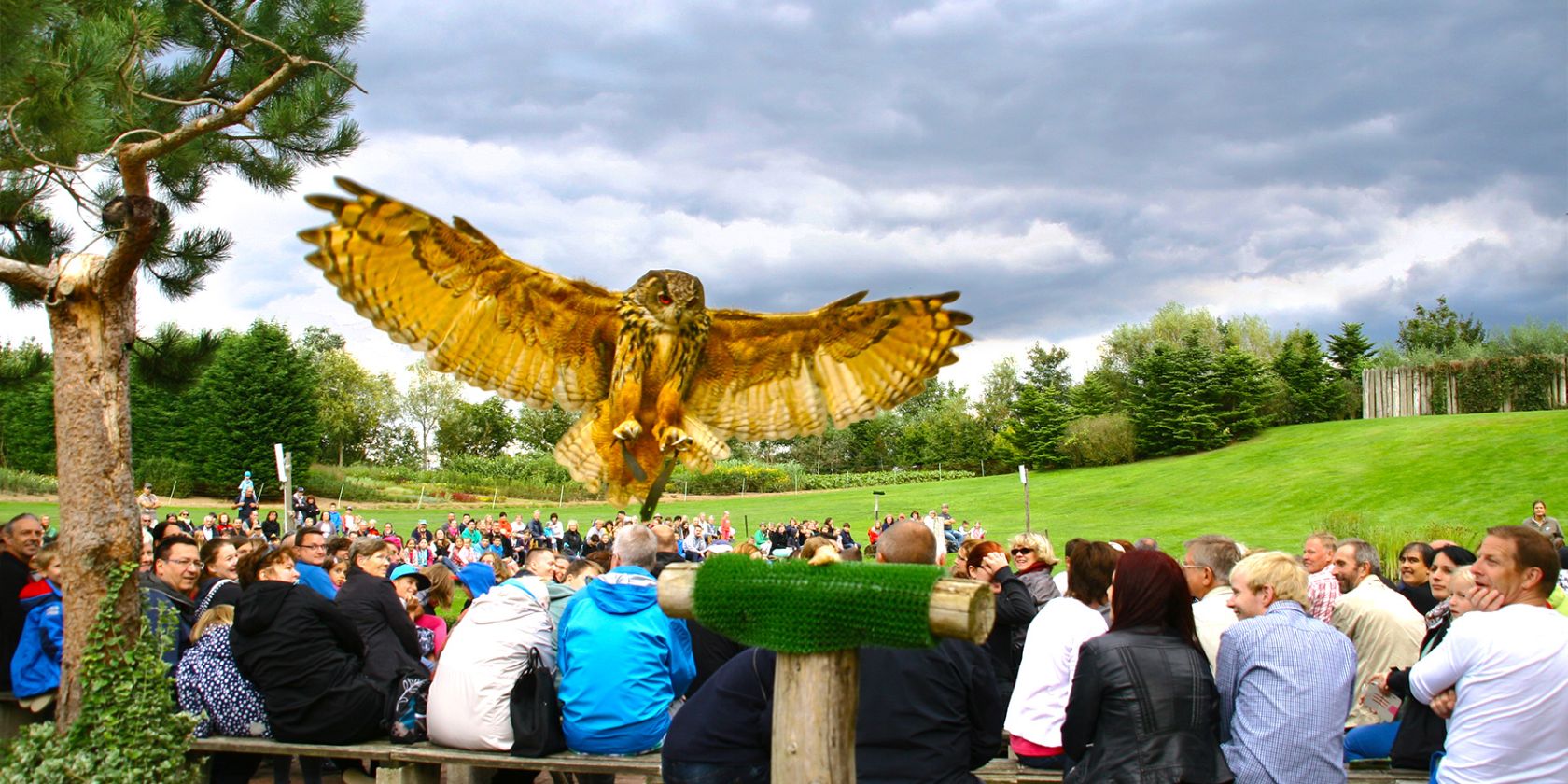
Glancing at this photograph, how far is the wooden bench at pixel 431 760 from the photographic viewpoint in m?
4.10

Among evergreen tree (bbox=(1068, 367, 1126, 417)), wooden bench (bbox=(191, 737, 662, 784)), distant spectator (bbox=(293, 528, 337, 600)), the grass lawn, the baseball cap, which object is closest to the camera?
wooden bench (bbox=(191, 737, 662, 784))

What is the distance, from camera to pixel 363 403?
59.5m

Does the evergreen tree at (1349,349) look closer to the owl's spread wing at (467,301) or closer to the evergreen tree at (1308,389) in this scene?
the evergreen tree at (1308,389)

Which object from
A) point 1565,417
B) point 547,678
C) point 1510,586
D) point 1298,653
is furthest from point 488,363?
point 1565,417

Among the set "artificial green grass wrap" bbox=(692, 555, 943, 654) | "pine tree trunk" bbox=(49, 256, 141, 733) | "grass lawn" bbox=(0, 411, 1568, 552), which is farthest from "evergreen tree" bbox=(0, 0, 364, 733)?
"grass lawn" bbox=(0, 411, 1568, 552)

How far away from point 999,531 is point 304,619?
104 ft

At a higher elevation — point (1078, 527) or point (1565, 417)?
point (1565, 417)

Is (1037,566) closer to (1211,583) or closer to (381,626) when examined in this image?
(1211,583)

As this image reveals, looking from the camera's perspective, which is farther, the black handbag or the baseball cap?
the baseball cap

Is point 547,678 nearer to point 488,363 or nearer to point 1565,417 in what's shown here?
point 488,363

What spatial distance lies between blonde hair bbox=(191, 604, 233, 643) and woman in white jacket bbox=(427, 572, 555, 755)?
126cm

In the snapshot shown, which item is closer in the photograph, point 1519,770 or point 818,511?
point 1519,770

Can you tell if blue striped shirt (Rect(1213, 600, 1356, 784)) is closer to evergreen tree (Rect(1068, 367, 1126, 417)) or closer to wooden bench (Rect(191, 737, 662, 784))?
wooden bench (Rect(191, 737, 662, 784))

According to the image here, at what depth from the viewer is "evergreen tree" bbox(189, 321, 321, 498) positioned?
39.1 m
